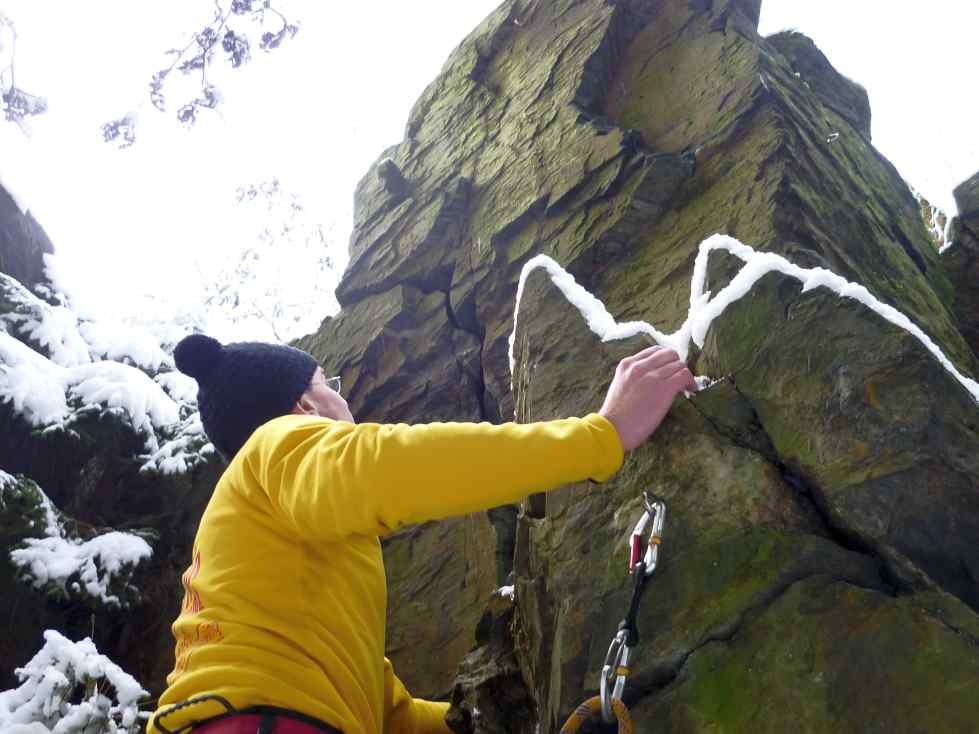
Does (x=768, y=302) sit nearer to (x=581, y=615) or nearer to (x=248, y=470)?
(x=581, y=615)

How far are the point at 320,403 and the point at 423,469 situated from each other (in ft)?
3.73

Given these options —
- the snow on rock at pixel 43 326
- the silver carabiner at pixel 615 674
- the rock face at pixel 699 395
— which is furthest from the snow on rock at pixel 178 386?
the silver carabiner at pixel 615 674

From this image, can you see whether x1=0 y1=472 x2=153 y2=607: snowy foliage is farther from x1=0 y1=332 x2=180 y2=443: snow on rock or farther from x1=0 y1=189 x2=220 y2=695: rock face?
x1=0 y1=332 x2=180 y2=443: snow on rock

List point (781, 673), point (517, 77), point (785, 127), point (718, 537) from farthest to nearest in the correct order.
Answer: point (517, 77) → point (785, 127) → point (718, 537) → point (781, 673)

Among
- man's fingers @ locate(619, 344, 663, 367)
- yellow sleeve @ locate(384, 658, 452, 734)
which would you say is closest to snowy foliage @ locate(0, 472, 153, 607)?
yellow sleeve @ locate(384, 658, 452, 734)

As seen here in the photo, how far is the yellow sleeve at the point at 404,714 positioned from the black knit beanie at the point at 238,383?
1.10 metres

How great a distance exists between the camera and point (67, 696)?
4.76m

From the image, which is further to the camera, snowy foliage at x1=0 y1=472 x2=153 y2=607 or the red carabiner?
snowy foliage at x1=0 y1=472 x2=153 y2=607

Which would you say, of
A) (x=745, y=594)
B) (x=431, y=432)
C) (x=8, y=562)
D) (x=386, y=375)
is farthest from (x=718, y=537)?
(x=8, y=562)

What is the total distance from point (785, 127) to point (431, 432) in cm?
366

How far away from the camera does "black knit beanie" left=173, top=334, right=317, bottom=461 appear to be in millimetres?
2920

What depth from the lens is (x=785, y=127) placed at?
4703 millimetres

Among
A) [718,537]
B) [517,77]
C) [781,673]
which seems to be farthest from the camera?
[517,77]

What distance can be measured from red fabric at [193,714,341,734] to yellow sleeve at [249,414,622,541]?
0.53 meters
